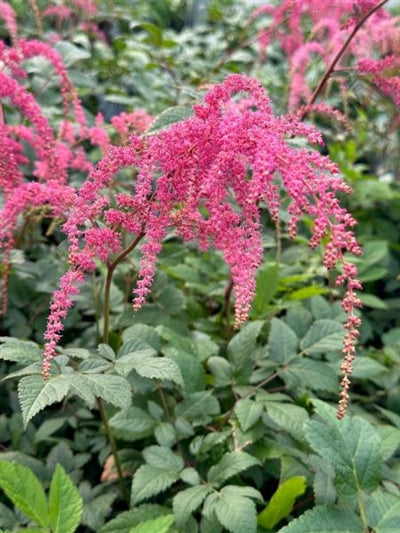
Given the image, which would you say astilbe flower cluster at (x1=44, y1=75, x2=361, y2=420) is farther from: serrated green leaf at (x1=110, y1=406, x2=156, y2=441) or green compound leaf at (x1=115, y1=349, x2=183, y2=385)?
serrated green leaf at (x1=110, y1=406, x2=156, y2=441)

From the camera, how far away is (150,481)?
4.80ft

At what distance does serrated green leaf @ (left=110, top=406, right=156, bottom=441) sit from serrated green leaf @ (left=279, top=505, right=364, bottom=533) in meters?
0.48

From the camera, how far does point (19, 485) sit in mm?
1313

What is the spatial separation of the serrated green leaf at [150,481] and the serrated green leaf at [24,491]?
22 centimetres

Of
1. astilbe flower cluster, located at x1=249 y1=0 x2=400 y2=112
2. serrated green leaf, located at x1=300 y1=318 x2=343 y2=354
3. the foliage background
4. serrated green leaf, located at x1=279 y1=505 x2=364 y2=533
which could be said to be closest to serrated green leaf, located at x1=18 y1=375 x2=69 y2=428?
the foliage background

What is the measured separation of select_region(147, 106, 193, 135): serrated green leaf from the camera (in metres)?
1.45

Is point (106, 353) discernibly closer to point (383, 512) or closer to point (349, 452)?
point (349, 452)

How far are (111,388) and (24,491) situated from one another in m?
0.29

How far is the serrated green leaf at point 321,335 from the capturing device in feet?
5.93

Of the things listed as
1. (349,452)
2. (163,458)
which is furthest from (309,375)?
(163,458)

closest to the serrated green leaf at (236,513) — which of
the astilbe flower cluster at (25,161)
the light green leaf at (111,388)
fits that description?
the light green leaf at (111,388)

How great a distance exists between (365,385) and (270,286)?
49 centimetres

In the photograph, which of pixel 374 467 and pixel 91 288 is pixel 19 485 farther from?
pixel 91 288

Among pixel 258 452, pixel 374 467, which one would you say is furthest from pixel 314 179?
pixel 258 452
